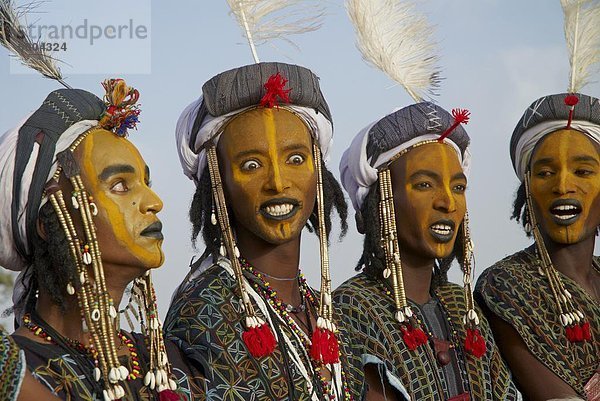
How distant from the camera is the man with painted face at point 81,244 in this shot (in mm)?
3869

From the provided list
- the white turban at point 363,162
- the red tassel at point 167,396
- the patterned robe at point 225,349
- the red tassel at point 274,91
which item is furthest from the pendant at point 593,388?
the red tassel at point 167,396

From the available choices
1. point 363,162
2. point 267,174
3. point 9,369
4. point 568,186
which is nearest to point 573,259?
point 568,186

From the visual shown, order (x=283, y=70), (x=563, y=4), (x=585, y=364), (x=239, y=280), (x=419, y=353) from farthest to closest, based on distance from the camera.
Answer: (x=563, y=4) < (x=585, y=364) < (x=419, y=353) < (x=283, y=70) < (x=239, y=280)

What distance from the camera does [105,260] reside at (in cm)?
400

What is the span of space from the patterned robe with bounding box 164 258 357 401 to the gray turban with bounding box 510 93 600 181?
8.00 feet

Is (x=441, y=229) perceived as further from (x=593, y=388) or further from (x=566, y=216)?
(x=593, y=388)

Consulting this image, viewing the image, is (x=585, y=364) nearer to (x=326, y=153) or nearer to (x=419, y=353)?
(x=419, y=353)

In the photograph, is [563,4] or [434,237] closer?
[434,237]

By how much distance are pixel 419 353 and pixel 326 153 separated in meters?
1.15

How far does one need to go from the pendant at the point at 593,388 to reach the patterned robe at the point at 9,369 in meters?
3.43

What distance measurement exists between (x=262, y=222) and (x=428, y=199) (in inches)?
46.4

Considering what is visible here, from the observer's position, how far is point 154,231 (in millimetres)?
4117

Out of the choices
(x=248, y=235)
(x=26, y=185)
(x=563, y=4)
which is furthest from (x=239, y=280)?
(x=563, y=4)

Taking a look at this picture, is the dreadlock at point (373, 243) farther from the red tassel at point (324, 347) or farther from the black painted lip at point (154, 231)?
the black painted lip at point (154, 231)
